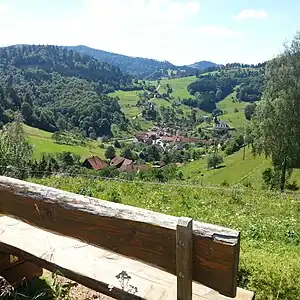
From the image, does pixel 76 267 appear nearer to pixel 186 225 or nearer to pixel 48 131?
pixel 186 225

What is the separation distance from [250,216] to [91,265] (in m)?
8.84

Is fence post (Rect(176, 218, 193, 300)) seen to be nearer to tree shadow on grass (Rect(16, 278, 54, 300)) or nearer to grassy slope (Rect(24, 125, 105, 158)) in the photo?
tree shadow on grass (Rect(16, 278, 54, 300))

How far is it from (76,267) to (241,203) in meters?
10.7

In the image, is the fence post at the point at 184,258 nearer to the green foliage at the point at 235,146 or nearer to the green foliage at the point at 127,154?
the green foliage at the point at 235,146

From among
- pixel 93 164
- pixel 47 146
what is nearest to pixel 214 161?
pixel 93 164

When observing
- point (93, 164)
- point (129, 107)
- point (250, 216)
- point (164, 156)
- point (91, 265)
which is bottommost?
point (164, 156)

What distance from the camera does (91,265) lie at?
2.58m

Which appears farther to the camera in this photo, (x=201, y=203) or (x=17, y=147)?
(x=17, y=147)

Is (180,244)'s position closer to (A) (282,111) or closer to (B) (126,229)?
(B) (126,229)

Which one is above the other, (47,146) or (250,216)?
(250,216)

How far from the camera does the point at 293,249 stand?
306 inches

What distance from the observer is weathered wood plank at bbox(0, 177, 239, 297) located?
6.70 ft

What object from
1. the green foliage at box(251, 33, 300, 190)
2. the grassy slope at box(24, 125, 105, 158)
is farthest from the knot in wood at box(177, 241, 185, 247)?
the grassy slope at box(24, 125, 105, 158)

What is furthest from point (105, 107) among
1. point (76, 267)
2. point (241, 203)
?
point (76, 267)
